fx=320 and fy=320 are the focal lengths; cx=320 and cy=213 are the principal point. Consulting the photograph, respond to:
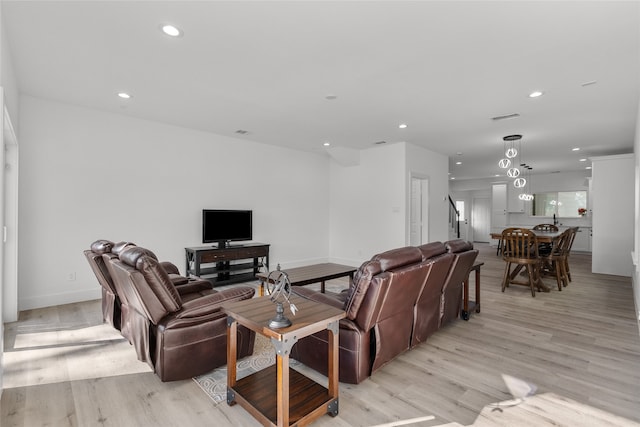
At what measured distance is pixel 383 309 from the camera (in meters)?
2.21

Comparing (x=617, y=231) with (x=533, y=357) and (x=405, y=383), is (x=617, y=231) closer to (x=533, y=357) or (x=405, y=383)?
(x=533, y=357)

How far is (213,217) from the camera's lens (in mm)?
5352

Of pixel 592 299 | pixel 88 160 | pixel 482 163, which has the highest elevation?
pixel 482 163

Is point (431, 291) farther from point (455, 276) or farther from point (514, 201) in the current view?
point (514, 201)

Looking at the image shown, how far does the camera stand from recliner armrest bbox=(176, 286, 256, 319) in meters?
2.27

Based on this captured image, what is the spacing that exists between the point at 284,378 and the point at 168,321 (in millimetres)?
1040

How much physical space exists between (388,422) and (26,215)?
4571 mm

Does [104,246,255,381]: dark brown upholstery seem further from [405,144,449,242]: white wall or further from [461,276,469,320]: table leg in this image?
[405,144,449,242]: white wall

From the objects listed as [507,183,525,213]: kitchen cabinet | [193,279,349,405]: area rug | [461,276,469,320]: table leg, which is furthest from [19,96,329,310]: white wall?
[507,183,525,213]: kitchen cabinet

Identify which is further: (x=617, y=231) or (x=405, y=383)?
(x=617, y=231)

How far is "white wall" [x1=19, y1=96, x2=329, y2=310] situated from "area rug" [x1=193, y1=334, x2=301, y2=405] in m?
2.92

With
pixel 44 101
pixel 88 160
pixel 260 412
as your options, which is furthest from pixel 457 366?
pixel 44 101

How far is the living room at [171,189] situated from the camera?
3936mm

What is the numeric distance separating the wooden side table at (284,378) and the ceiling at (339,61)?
200cm
